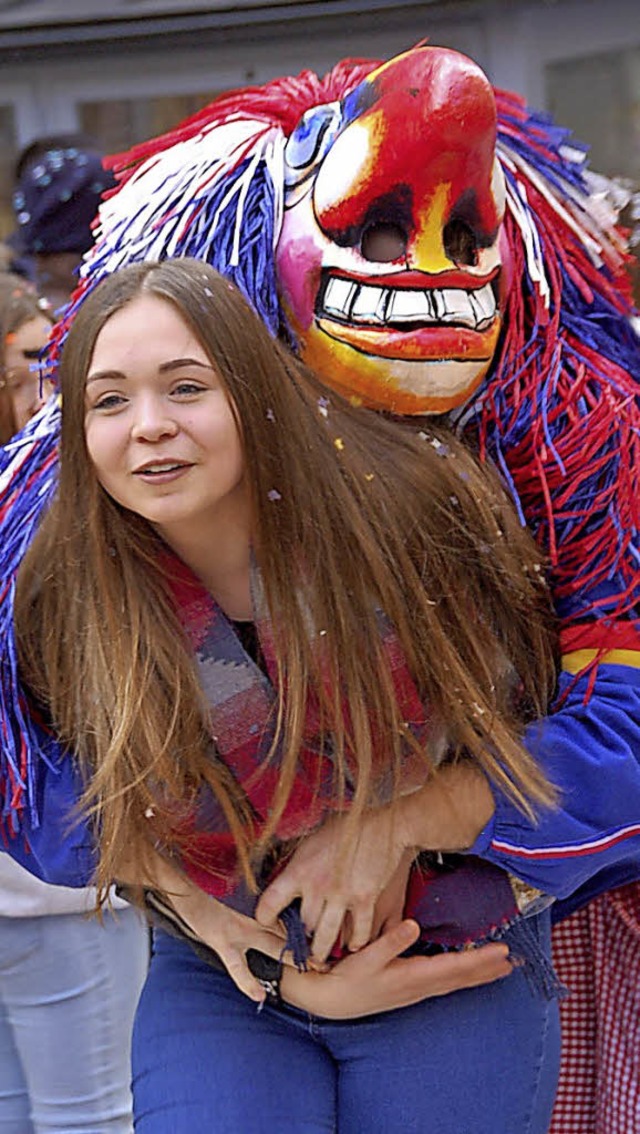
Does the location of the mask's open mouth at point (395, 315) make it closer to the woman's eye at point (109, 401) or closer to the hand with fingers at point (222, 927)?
the woman's eye at point (109, 401)

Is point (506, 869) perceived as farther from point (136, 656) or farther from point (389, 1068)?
point (136, 656)

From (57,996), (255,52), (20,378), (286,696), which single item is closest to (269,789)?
(286,696)

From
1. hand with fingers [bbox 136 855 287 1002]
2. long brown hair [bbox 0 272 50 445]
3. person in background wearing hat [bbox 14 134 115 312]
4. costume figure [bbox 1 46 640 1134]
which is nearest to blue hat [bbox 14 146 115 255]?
person in background wearing hat [bbox 14 134 115 312]

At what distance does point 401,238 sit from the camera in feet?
3.65

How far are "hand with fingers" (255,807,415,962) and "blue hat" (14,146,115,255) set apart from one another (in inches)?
47.0

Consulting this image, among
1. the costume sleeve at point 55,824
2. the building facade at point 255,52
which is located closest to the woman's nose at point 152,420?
the costume sleeve at point 55,824

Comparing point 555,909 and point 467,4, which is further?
point 467,4

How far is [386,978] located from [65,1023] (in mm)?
596

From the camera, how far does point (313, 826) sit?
1.12m

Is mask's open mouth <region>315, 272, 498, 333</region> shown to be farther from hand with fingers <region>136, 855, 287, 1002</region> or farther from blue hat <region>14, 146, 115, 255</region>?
blue hat <region>14, 146, 115, 255</region>

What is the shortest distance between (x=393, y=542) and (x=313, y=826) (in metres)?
0.21

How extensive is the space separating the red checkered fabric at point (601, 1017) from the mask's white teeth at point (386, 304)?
52 cm

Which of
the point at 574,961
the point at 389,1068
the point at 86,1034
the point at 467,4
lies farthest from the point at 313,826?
the point at 467,4

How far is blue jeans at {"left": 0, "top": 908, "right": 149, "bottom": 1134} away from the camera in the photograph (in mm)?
1588
